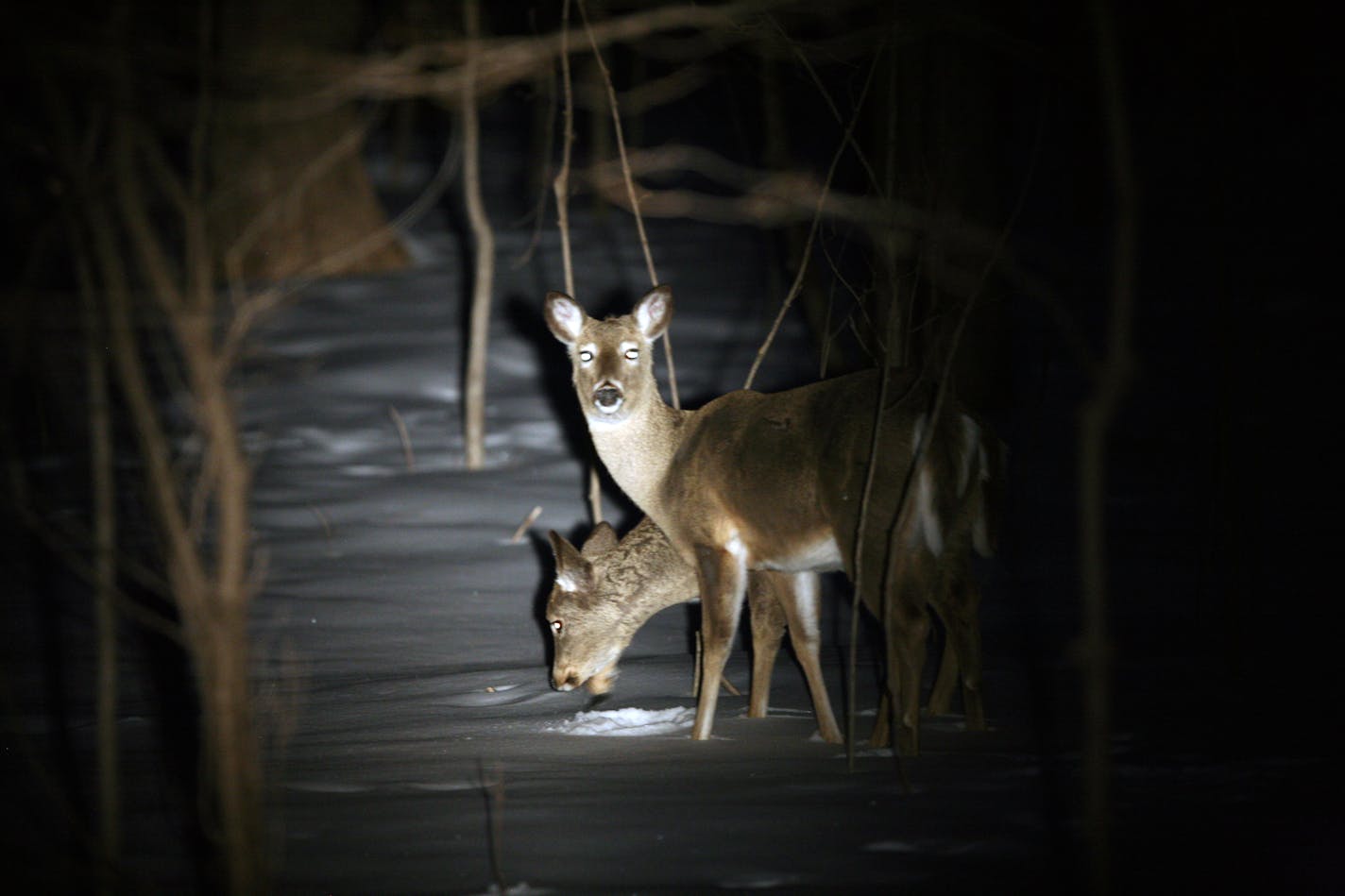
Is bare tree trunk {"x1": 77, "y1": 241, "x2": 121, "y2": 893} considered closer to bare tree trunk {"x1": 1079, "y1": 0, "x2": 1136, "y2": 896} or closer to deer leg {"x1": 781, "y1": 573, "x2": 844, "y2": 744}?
bare tree trunk {"x1": 1079, "y1": 0, "x2": 1136, "y2": 896}

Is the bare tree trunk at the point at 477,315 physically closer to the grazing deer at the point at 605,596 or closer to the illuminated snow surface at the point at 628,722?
the grazing deer at the point at 605,596

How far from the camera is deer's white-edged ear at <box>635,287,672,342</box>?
650cm

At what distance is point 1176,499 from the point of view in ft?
31.9

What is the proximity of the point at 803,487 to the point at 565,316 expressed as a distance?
1667 millimetres

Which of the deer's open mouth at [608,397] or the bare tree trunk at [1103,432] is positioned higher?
the deer's open mouth at [608,397]

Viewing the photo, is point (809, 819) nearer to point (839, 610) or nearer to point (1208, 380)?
point (839, 610)

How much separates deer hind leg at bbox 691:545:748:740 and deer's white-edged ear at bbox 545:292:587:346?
1.34 m

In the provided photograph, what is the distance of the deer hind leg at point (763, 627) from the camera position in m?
6.08

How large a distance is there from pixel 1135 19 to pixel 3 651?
1540 cm

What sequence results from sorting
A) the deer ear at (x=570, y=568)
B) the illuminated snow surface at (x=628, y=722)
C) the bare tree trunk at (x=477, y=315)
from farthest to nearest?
the bare tree trunk at (x=477, y=315) → the deer ear at (x=570, y=568) → the illuminated snow surface at (x=628, y=722)

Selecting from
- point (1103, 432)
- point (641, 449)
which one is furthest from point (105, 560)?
point (641, 449)

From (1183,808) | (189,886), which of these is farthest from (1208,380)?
(189,886)

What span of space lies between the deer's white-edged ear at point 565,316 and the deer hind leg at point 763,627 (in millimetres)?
1420

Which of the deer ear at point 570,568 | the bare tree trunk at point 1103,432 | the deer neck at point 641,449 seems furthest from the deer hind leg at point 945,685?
the bare tree trunk at point 1103,432
